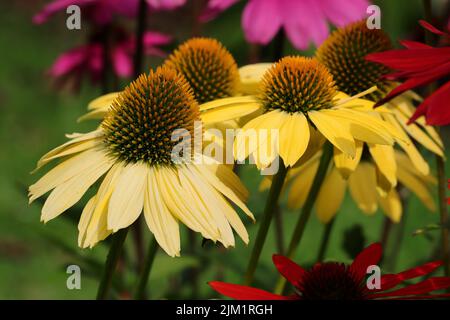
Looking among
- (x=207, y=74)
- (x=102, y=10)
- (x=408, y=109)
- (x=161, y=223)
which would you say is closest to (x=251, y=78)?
(x=207, y=74)

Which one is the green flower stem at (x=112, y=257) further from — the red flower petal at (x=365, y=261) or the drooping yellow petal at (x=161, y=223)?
the red flower petal at (x=365, y=261)

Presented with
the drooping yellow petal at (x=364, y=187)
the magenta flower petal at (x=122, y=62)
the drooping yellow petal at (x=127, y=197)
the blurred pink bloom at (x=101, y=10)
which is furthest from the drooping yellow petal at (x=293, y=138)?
the magenta flower petal at (x=122, y=62)

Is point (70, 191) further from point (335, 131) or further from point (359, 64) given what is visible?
point (359, 64)

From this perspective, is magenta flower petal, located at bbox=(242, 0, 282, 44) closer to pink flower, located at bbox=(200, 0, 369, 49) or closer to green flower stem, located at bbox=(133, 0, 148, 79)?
pink flower, located at bbox=(200, 0, 369, 49)

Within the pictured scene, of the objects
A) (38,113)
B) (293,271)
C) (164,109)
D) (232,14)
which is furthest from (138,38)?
(38,113)

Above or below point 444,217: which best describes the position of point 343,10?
above

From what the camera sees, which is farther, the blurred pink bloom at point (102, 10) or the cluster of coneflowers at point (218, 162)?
the blurred pink bloom at point (102, 10)

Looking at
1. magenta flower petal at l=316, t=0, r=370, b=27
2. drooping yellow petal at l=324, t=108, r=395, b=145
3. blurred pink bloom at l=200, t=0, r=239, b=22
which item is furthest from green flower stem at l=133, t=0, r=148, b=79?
drooping yellow petal at l=324, t=108, r=395, b=145
